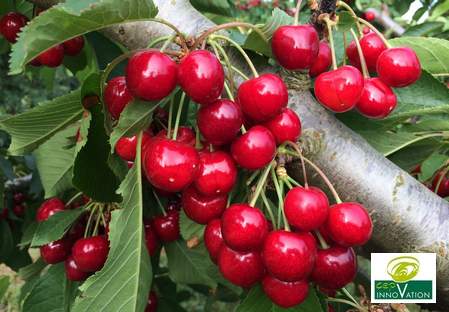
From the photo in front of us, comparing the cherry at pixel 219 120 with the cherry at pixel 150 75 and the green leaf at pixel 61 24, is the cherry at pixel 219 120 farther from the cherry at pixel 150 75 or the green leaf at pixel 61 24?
the green leaf at pixel 61 24

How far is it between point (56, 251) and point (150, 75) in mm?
1046

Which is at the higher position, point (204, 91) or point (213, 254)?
point (204, 91)

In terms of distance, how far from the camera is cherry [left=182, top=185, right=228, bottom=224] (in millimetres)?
915

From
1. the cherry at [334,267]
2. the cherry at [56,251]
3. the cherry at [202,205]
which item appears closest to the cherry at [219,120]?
the cherry at [202,205]

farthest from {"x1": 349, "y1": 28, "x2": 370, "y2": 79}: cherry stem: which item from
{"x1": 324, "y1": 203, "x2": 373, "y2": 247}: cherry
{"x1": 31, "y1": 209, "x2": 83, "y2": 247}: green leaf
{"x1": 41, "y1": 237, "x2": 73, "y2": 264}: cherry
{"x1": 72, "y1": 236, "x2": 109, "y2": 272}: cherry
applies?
{"x1": 41, "y1": 237, "x2": 73, "y2": 264}: cherry

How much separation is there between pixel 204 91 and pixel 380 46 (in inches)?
25.2

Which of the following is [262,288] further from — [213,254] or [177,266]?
[177,266]

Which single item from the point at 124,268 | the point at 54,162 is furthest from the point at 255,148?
the point at 54,162

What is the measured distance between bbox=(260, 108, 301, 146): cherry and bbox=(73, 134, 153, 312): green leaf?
363 millimetres

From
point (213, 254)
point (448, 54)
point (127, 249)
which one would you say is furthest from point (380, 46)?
point (127, 249)

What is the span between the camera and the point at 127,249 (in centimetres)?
89

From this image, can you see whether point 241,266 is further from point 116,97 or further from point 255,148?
point 116,97

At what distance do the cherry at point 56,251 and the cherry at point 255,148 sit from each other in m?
0.99

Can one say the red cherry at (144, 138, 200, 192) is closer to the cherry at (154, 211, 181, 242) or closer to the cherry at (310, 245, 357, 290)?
the cherry at (310, 245, 357, 290)
